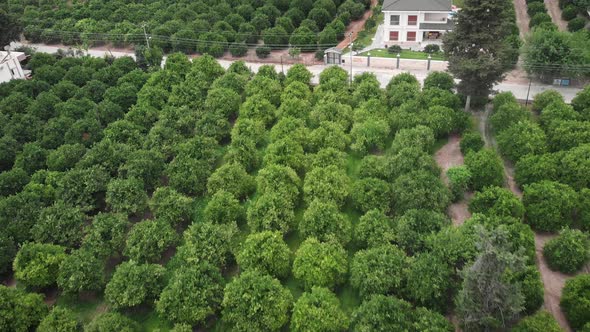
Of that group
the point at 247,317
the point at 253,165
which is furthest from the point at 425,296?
the point at 253,165

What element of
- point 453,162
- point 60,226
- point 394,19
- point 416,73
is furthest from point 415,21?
point 60,226

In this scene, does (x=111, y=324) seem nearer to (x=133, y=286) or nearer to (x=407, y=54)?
(x=133, y=286)

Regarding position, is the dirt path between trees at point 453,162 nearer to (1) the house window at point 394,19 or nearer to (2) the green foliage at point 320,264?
(2) the green foliage at point 320,264

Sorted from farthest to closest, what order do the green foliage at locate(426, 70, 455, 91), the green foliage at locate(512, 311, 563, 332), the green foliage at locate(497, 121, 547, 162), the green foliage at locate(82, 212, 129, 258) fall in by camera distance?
the green foliage at locate(426, 70, 455, 91) < the green foliage at locate(497, 121, 547, 162) < the green foliage at locate(82, 212, 129, 258) < the green foliage at locate(512, 311, 563, 332)

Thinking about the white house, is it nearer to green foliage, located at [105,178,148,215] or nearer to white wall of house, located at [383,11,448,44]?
white wall of house, located at [383,11,448,44]

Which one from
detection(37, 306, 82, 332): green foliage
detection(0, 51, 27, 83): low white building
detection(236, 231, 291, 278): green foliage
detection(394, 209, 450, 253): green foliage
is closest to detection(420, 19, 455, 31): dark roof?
detection(394, 209, 450, 253): green foliage

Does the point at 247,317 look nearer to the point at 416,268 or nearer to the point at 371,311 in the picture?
the point at 371,311
